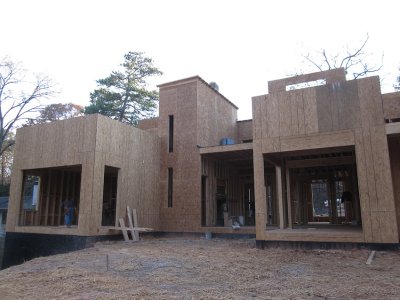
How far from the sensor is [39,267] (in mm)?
8758

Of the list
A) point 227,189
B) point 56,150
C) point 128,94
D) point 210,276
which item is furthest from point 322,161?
point 128,94

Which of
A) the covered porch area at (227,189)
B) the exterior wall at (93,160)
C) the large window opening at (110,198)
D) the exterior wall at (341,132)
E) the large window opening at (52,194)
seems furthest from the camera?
the large window opening at (110,198)

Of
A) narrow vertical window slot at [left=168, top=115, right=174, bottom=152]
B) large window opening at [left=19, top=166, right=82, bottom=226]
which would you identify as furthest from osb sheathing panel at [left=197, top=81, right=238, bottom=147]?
large window opening at [left=19, top=166, right=82, bottom=226]

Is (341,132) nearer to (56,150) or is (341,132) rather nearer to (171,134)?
(171,134)

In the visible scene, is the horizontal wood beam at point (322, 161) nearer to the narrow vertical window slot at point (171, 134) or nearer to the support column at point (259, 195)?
the support column at point (259, 195)

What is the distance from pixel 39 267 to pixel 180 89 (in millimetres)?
10693

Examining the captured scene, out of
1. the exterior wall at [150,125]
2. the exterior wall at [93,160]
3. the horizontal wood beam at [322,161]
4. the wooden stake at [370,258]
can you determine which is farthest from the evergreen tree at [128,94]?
the wooden stake at [370,258]

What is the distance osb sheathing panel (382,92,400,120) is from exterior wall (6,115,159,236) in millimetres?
9965

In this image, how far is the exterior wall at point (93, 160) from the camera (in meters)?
12.5

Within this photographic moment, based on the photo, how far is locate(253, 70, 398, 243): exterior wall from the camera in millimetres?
9539

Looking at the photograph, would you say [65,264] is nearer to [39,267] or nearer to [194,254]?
[39,267]

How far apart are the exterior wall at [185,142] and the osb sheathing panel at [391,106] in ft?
25.6

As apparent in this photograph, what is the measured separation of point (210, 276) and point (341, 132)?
598 centimetres

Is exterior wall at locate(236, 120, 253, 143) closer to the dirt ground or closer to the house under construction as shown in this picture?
the house under construction
